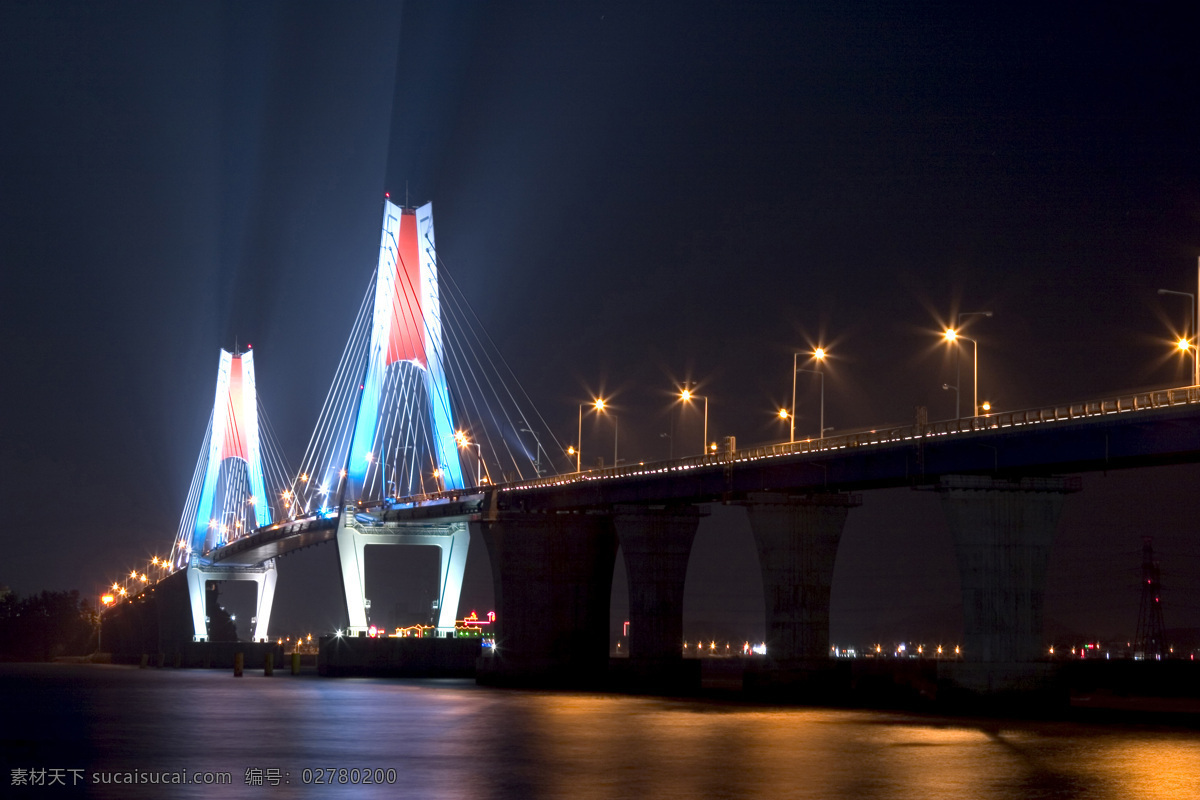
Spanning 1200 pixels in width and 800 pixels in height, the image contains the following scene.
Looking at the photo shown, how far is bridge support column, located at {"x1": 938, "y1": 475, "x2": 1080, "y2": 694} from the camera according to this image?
63.6 metres

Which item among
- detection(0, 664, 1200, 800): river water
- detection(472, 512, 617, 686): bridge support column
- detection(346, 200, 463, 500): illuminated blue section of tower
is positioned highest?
detection(346, 200, 463, 500): illuminated blue section of tower

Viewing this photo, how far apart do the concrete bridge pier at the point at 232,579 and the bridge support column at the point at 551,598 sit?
3198 inches

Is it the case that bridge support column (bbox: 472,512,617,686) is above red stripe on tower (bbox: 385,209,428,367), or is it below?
below

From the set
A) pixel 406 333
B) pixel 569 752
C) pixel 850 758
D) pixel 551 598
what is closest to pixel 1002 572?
pixel 850 758

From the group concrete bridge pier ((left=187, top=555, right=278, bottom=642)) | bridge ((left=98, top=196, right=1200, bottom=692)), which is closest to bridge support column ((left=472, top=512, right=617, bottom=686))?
bridge ((left=98, top=196, right=1200, bottom=692))

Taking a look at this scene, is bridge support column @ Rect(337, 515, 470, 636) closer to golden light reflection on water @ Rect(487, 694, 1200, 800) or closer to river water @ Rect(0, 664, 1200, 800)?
river water @ Rect(0, 664, 1200, 800)

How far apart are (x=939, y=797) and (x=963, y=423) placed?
37.8 meters

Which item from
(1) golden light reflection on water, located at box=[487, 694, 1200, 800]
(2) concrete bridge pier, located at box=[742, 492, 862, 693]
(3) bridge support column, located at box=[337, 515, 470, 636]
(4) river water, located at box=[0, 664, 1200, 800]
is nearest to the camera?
(4) river water, located at box=[0, 664, 1200, 800]

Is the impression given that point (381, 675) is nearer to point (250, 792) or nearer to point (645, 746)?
point (645, 746)

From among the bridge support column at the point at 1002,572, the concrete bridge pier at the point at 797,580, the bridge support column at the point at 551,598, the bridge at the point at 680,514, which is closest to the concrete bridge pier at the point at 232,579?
the bridge at the point at 680,514

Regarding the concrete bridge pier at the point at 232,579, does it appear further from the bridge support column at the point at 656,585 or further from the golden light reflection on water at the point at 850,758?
the golden light reflection on water at the point at 850,758

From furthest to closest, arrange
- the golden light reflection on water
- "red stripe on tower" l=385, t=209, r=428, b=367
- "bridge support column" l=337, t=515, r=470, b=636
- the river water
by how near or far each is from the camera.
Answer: "bridge support column" l=337, t=515, r=470, b=636, "red stripe on tower" l=385, t=209, r=428, b=367, the golden light reflection on water, the river water

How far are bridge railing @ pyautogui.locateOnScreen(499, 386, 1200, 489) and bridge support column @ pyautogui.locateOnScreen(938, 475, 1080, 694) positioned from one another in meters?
2.72

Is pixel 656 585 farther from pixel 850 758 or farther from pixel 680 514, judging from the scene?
pixel 850 758
